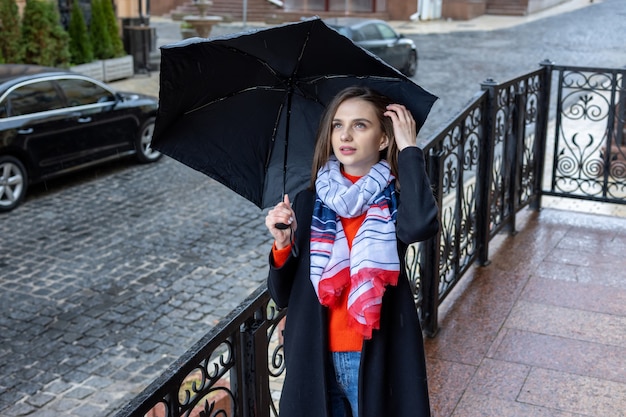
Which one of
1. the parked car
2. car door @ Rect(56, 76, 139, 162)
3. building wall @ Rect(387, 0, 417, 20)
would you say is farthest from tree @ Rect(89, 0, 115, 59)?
building wall @ Rect(387, 0, 417, 20)

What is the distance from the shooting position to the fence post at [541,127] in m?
7.82

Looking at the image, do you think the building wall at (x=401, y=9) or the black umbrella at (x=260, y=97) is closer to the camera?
the black umbrella at (x=260, y=97)

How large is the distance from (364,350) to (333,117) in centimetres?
80

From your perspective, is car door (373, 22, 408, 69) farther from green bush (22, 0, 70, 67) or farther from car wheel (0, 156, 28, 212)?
car wheel (0, 156, 28, 212)

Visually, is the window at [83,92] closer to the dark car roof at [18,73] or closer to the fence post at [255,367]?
the dark car roof at [18,73]

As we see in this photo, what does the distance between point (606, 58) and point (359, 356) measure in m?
24.2

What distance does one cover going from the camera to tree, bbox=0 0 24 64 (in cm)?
1812

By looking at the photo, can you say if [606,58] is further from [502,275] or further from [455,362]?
[455,362]

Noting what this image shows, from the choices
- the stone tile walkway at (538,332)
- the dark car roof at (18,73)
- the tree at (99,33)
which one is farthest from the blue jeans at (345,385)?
the tree at (99,33)

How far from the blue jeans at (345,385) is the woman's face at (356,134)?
0.65 metres

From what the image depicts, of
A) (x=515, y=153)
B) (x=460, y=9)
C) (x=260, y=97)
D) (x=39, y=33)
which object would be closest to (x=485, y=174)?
(x=515, y=153)

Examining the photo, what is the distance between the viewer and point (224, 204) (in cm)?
1160

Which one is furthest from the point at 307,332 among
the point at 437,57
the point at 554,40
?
the point at 554,40

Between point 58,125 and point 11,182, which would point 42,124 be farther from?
point 11,182
